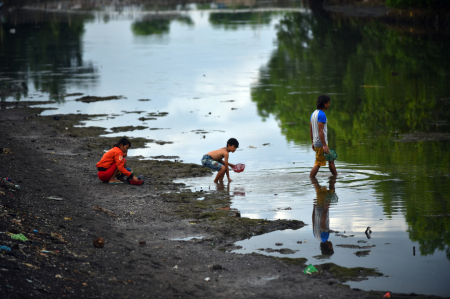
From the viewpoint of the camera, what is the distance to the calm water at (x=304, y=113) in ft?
25.5

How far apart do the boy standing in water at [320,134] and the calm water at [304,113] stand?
0.31 m

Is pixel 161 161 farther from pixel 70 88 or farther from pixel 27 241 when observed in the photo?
pixel 70 88

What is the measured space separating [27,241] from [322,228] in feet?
12.8

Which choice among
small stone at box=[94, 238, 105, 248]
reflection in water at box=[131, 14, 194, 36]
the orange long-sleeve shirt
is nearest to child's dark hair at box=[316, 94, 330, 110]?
the orange long-sleeve shirt

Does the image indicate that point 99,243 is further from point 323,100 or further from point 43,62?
point 43,62

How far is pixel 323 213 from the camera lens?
347 inches

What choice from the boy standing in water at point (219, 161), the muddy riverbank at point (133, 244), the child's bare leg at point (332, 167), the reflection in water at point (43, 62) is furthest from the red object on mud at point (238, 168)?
the reflection in water at point (43, 62)

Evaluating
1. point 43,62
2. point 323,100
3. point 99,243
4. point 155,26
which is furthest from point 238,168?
point 155,26

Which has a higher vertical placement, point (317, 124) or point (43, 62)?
point (43, 62)

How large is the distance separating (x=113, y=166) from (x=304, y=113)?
8.52 meters

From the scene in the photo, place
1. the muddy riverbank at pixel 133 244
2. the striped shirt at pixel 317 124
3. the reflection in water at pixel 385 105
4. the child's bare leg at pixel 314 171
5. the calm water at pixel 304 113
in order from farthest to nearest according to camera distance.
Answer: the child's bare leg at pixel 314 171
the striped shirt at pixel 317 124
the reflection in water at pixel 385 105
the calm water at pixel 304 113
the muddy riverbank at pixel 133 244

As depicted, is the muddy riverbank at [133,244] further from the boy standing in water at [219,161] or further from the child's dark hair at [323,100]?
the child's dark hair at [323,100]

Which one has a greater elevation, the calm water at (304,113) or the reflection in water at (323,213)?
the calm water at (304,113)

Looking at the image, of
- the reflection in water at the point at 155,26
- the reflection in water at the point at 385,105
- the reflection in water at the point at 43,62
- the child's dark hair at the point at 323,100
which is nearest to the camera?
the reflection in water at the point at 385,105
